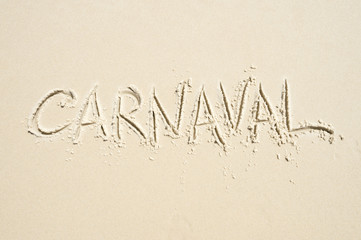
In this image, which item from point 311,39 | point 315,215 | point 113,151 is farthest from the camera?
point 311,39

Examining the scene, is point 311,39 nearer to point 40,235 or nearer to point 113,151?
point 113,151

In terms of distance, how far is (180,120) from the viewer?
4.07ft

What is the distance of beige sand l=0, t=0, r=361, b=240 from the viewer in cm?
112

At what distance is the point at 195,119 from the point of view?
1.24 metres

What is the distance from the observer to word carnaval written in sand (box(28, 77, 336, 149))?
3.97 feet

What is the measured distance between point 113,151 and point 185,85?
0.45 m

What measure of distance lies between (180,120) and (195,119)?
7 cm

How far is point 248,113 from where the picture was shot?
48.6 inches

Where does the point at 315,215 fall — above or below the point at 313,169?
below

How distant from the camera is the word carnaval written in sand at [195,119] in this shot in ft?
3.97

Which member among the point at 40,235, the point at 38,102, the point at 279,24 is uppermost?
the point at 279,24

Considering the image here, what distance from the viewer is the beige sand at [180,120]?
1.12m

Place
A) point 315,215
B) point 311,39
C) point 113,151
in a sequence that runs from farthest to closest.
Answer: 1. point 311,39
2. point 113,151
3. point 315,215

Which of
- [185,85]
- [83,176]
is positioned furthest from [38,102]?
[185,85]
